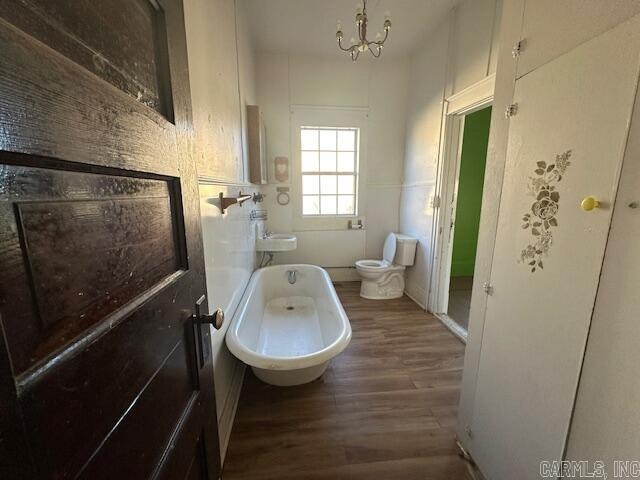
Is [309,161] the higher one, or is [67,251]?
[309,161]

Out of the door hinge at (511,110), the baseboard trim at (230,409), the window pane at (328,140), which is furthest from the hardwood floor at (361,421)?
the window pane at (328,140)

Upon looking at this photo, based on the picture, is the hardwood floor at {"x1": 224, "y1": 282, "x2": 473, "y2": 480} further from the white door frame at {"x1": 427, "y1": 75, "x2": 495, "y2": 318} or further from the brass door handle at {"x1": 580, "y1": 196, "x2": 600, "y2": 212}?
the brass door handle at {"x1": 580, "y1": 196, "x2": 600, "y2": 212}

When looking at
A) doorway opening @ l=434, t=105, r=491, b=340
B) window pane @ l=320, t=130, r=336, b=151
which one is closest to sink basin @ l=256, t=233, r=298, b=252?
window pane @ l=320, t=130, r=336, b=151

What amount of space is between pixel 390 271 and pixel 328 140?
194 cm

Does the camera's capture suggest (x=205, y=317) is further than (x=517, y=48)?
No

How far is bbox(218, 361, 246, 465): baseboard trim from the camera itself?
134 centimetres

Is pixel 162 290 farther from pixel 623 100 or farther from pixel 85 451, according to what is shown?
pixel 623 100

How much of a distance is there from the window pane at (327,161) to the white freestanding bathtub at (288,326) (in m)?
1.44

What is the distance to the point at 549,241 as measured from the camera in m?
0.88

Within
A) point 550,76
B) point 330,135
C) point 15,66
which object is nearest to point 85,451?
point 15,66

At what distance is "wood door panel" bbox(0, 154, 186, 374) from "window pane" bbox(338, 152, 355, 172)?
322 cm

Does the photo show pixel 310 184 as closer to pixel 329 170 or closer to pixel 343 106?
pixel 329 170

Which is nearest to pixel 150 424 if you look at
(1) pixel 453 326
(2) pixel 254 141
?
(2) pixel 254 141

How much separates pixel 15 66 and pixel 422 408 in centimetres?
205
